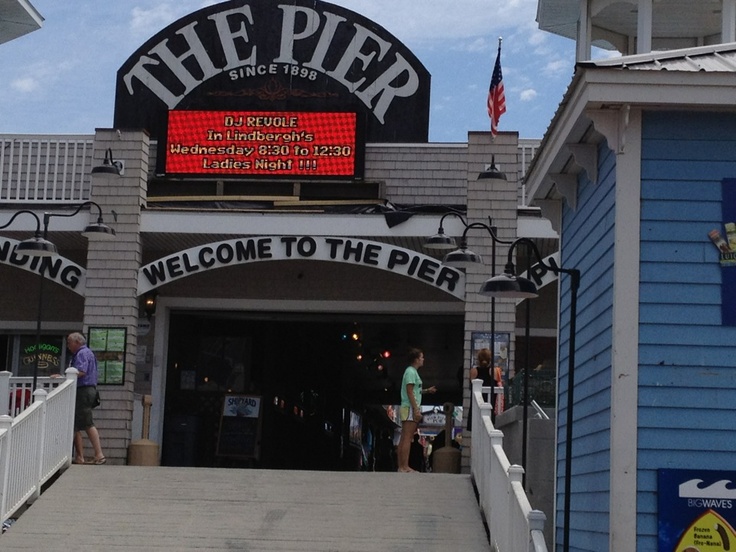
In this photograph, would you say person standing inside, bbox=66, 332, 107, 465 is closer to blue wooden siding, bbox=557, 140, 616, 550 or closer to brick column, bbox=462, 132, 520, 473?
brick column, bbox=462, 132, 520, 473

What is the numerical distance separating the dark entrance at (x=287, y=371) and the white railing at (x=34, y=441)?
19.8 ft

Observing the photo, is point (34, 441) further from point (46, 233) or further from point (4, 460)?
point (46, 233)


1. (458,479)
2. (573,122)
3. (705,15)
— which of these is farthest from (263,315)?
(573,122)

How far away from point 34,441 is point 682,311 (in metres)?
7.90

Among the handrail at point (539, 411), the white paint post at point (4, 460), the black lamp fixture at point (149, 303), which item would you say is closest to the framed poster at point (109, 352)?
the black lamp fixture at point (149, 303)

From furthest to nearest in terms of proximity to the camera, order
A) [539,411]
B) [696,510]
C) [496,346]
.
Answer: [496,346]
[539,411]
[696,510]

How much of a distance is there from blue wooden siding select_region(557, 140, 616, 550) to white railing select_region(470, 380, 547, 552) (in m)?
0.54

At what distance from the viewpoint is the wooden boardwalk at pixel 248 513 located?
12.7 m

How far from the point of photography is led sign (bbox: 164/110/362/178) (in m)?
21.4

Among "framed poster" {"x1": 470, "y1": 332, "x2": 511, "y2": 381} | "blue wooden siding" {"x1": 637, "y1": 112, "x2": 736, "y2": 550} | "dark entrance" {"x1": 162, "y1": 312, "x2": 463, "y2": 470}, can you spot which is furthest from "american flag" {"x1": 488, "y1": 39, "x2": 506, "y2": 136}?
"blue wooden siding" {"x1": 637, "y1": 112, "x2": 736, "y2": 550}

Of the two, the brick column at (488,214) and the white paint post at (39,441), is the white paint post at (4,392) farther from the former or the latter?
the brick column at (488,214)

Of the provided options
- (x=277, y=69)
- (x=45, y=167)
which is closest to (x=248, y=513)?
(x=45, y=167)

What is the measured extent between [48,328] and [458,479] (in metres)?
9.58

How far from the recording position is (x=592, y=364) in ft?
33.8
